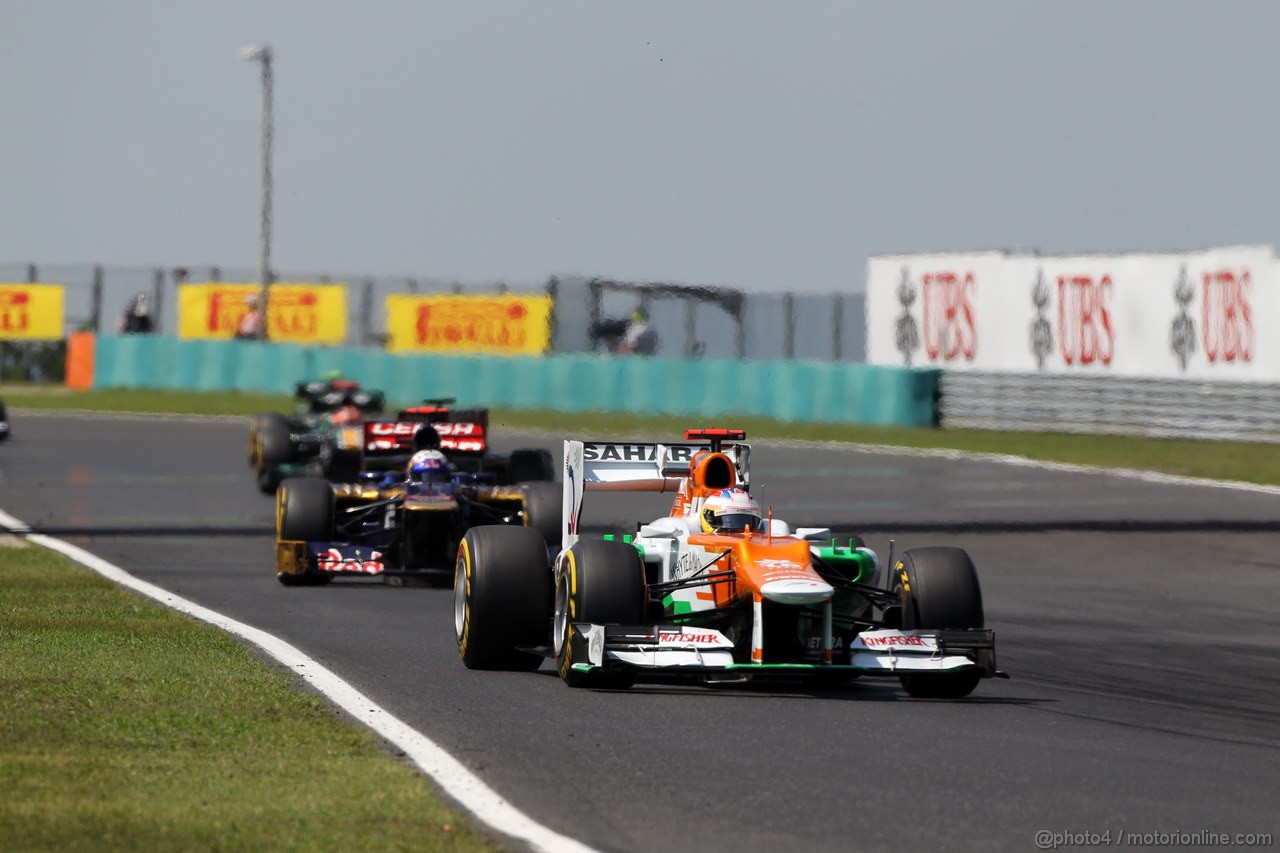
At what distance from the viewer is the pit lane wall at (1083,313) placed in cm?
3547

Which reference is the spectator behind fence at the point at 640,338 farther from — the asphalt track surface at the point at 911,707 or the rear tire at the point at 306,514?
the rear tire at the point at 306,514

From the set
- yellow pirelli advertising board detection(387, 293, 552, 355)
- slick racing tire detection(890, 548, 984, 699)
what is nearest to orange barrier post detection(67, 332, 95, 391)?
yellow pirelli advertising board detection(387, 293, 552, 355)

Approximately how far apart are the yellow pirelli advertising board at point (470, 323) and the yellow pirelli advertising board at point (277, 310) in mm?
1540

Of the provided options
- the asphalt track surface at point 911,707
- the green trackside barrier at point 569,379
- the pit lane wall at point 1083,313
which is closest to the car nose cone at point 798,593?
the asphalt track surface at point 911,707

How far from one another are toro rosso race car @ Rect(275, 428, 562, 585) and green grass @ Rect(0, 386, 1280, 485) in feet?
39.5

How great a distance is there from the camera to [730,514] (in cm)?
1079

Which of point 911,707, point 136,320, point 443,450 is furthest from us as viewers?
point 136,320

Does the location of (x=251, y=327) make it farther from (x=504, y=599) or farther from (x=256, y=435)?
(x=504, y=599)

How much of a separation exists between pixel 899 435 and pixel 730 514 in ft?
79.9

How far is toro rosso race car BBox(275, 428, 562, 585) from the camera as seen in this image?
50.8 ft

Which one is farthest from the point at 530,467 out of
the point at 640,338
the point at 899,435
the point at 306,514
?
the point at 640,338

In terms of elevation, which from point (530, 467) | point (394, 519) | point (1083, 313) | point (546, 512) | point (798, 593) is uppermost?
point (1083, 313)

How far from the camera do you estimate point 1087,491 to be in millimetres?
24516

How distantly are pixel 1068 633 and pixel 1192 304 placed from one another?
79.5 feet
